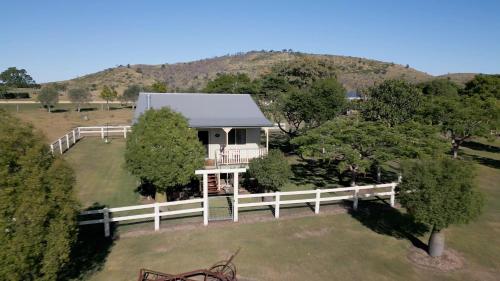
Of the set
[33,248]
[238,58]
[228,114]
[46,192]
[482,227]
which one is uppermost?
[238,58]

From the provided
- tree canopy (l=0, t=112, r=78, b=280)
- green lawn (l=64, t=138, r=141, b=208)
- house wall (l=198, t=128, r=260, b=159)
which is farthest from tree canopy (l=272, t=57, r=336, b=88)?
tree canopy (l=0, t=112, r=78, b=280)

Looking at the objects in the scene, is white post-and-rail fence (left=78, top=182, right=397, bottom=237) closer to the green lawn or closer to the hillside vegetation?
the green lawn

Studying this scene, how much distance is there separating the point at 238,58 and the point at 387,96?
136 metres

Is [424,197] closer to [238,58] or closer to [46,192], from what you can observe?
[46,192]

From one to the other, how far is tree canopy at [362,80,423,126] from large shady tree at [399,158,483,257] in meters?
13.8

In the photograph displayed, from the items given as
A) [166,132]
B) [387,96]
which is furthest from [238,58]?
[166,132]

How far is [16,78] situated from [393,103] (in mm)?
106136

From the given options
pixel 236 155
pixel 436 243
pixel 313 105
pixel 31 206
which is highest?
pixel 313 105

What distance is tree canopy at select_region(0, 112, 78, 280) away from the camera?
22.1 feet

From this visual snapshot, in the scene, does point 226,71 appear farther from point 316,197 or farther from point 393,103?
point 316,197

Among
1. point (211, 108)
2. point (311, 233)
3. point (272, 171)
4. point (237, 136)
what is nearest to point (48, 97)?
point (211, 108)

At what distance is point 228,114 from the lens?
68.0ft

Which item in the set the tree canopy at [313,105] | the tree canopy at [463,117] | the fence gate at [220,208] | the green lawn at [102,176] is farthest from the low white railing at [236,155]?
the tree canopy at [463,117]

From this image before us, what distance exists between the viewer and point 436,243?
36.0 feet
